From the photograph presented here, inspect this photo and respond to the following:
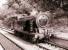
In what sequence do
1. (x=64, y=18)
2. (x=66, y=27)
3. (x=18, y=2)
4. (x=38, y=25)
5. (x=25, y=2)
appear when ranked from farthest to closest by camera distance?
(x=18, y=2)
(x=25, y=2)
(x=64, y=18)
(x=66, y=27)
(x=38, y=25)

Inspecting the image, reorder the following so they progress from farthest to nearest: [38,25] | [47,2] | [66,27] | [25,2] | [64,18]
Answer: [25,2]
[47,2]
[64,18]
[66,27]
[38,25]

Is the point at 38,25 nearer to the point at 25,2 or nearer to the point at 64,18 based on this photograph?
the point at 64,18

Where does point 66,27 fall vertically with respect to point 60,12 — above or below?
Result: below

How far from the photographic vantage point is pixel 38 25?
544 inches

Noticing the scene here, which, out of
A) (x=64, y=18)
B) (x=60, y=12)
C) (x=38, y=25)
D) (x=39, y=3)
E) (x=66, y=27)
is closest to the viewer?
(x=38, y=25)

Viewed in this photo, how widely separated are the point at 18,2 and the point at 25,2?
2912mm

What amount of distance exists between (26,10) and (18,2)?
17.1 ft

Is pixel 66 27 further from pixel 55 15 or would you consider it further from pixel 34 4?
pixel 34 4

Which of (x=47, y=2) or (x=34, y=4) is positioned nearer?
(x=47, y=2)

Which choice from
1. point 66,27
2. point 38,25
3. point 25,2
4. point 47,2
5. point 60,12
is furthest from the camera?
point 25,2

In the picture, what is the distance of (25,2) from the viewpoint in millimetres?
31422

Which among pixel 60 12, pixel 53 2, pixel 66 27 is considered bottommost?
pixel 66 27

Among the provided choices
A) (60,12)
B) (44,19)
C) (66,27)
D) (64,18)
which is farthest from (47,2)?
(44,19)

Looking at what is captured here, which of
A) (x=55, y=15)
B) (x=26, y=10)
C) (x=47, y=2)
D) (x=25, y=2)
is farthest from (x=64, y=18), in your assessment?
(x=25, y=2)
